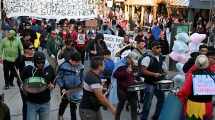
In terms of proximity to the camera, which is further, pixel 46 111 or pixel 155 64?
pixel 155 64

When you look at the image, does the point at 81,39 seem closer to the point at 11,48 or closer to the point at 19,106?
the point at 11,48

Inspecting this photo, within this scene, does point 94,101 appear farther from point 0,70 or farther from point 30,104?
point 0,70

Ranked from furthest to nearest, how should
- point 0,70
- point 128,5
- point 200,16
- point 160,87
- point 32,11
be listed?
point 128,5, point 200,16, point 0,70, point 32,11, point 160,87

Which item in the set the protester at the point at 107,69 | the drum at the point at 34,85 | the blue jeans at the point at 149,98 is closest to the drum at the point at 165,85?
the blue jeans at the point at 149,98

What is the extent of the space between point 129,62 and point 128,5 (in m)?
35.7

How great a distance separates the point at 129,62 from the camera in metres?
7.50

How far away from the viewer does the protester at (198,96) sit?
6.27 metres

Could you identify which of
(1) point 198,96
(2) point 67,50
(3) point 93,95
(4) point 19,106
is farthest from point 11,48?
(1) point 198,96

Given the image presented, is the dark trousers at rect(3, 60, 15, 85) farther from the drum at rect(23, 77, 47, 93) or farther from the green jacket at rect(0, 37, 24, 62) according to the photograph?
the drum at rect(23, 77, 47, 93)

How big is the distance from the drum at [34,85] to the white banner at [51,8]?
166 inches

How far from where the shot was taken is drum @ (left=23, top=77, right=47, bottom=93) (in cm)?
621

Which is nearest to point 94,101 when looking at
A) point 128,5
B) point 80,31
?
point 80,31

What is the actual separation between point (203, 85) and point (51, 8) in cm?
553

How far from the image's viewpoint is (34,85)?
622cm
